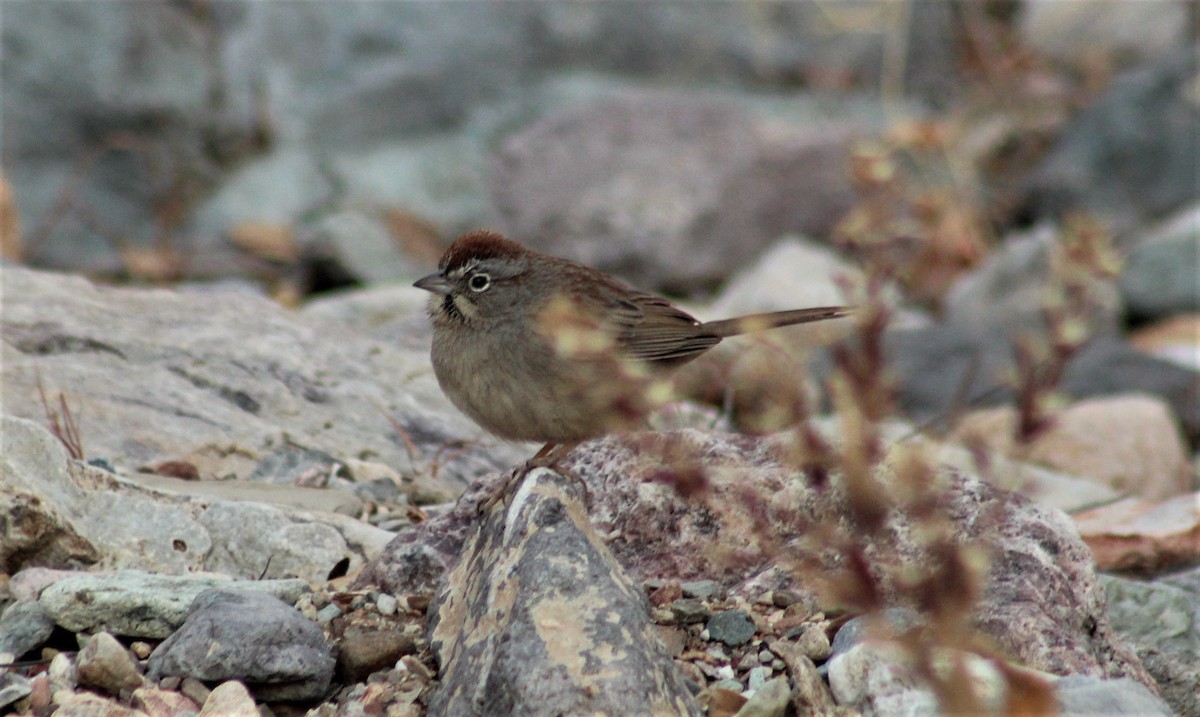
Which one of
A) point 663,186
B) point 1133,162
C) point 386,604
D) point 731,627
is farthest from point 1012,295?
point 386,604

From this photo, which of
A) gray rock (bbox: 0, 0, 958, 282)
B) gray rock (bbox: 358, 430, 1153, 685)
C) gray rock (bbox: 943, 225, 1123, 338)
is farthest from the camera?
gray rock (bbox: 0, 0, 958, 282)

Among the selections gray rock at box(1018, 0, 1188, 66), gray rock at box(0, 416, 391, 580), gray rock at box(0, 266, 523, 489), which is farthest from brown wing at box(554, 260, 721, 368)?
gray rock at box(1018, 0, 1188, 66)

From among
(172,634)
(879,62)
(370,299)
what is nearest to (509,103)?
(879,62)

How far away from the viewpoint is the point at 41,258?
35.0 ft

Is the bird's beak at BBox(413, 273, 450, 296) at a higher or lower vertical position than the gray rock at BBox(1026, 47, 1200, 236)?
lower

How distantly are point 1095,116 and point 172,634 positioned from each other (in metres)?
9.98

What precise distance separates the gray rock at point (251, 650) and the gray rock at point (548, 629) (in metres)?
0.34

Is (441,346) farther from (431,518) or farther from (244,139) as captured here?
(244,139)

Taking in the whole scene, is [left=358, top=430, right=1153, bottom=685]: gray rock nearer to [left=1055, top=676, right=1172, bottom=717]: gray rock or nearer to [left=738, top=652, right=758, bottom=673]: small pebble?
[left=738, top=652, right=758, bottom=673]: small pebble

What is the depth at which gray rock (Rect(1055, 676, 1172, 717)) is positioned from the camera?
3014 millimetres

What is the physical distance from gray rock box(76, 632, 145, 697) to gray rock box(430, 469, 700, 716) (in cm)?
77

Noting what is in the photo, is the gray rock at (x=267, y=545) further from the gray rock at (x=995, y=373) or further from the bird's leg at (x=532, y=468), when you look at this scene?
the gray rock at (x=995, y=373)

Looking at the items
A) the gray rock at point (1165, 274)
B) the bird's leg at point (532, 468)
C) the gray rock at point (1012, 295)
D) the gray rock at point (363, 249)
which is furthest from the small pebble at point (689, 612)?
the gray rock at point (1165, 274)

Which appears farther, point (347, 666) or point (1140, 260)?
point (1140, 260)
